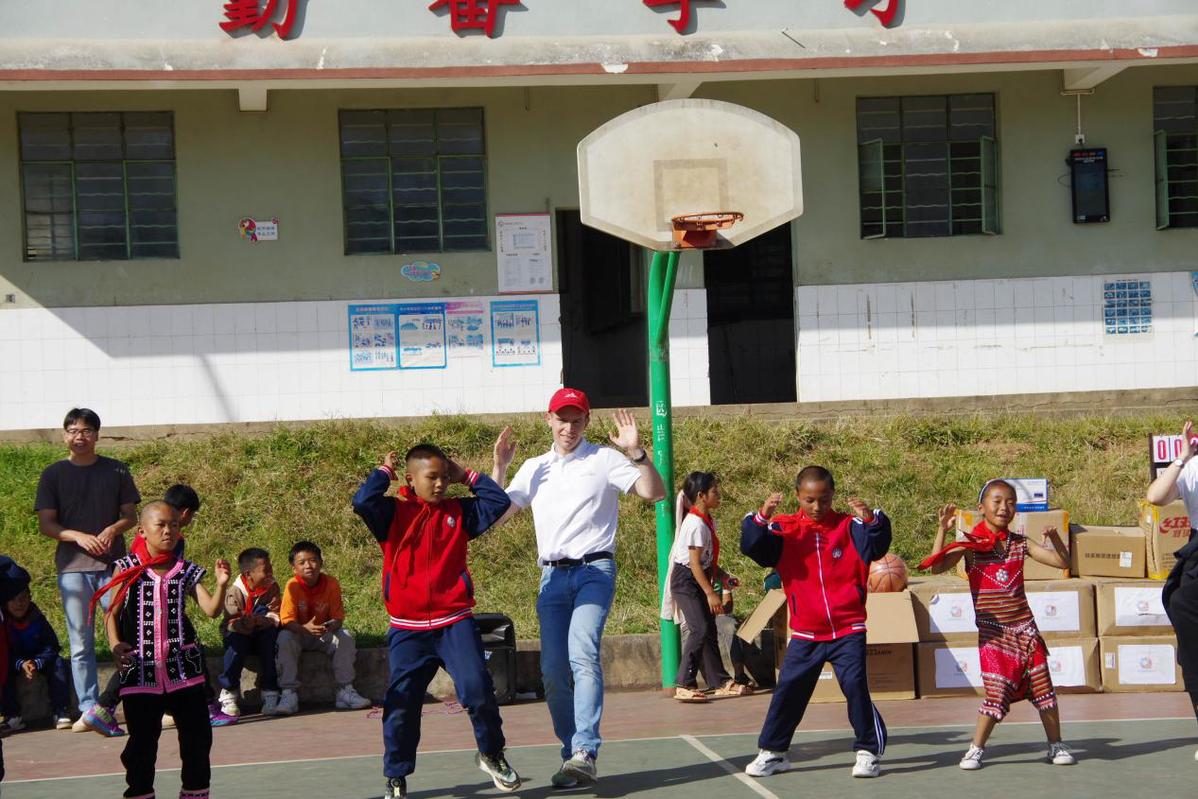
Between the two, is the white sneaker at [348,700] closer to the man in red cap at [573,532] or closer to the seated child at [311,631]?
the seated child at [311,631]

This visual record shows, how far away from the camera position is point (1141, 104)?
1889 centimetres

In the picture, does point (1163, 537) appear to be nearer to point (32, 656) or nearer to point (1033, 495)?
point (1033, 495)

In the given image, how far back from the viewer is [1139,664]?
35.9ft

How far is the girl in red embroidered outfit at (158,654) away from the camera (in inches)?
277

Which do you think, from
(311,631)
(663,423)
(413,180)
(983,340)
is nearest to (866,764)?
(663,423)

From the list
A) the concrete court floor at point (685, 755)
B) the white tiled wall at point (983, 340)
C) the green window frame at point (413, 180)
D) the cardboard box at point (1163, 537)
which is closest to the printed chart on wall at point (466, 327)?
the green window frame at point (413, 180)

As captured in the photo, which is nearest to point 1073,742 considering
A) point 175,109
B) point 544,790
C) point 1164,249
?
point 544,790

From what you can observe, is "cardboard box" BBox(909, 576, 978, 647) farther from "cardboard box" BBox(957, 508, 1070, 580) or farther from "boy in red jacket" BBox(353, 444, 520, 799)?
"boy in red jacket" BBox(353, 444, 520, 799)

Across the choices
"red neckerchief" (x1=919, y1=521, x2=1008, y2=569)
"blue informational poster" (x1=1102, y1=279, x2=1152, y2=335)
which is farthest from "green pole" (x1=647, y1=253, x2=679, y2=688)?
"blue informational poster" (x1=1102, y1=279, x2=1152, y2=335)

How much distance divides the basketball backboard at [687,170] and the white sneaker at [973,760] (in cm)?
399

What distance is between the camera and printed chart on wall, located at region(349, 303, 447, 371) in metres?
18.2

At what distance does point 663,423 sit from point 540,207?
7.93m

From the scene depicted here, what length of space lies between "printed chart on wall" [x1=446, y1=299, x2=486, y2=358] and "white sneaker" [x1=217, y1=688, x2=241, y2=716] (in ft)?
26.2

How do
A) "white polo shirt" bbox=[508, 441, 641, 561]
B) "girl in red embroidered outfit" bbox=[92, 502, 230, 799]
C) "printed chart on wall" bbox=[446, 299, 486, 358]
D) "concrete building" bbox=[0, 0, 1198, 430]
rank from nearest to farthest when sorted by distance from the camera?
1. "girl in red embroidered outfit" bbox=[92, 502, 230, 799]
2. "white polo shirt" bbox=[508, 441, 641, 561]
3. "concrete building" bbox=[0, 0, 1198, 430]
4. "printed chart on wall" bbox=[446, 299, 486, 358]
